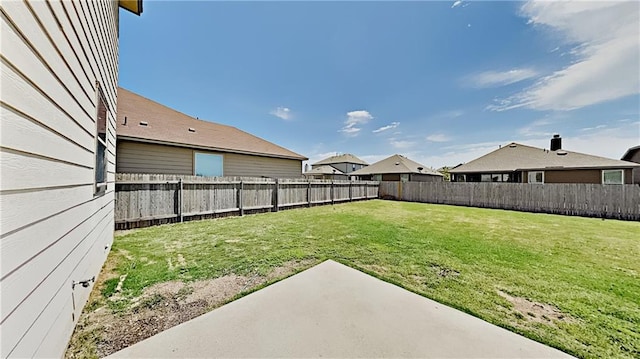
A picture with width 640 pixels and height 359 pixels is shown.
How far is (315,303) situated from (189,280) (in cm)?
188

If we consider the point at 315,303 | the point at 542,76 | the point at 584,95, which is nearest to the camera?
the point at 315,303

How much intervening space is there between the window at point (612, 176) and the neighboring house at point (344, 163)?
98.8 feet

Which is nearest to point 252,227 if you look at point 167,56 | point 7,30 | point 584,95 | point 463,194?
point 7,30

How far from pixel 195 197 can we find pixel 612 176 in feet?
76.5

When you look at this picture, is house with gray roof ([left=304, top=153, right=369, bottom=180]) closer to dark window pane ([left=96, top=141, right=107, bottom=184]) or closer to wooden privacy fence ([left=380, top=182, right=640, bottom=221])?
wooden privacy fence ([left=380, top=182, right=640, bottom=221])

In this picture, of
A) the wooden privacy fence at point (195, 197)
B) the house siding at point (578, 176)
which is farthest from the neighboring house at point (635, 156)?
the wooden privacy fence at point (195, 197)

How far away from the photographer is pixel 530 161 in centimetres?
1745

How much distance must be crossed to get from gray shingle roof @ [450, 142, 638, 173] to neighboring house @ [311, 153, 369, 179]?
22.6 metres

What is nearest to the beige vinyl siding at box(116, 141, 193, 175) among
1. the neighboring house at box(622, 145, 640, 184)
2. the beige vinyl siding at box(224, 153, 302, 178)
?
the beige vinyl siding at box(224, 153, 302, 178)

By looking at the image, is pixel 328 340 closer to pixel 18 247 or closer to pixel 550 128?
pixel 18 247

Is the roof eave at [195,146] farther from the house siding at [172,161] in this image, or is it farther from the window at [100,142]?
the window at [100,142]

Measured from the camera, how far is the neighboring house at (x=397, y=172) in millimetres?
26089

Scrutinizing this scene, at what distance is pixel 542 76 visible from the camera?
11.7 meters

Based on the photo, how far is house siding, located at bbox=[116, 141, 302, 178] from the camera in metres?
8.61
